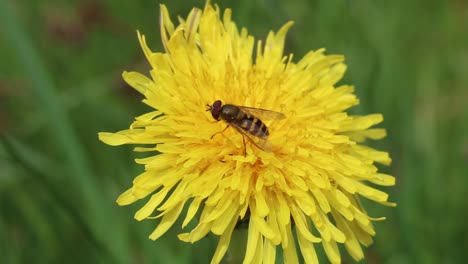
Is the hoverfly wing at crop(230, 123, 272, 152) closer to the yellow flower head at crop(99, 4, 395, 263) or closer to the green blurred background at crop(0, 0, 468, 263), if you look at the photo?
the yellow flower head at crop(99, 4, 395, 263)

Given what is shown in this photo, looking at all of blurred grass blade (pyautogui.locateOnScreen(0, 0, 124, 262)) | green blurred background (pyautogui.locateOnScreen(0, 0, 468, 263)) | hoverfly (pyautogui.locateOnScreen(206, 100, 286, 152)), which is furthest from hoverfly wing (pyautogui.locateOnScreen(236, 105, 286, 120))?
blurred grass blade (pyautogui.locateOnScreen(0, 0, 124, 262))

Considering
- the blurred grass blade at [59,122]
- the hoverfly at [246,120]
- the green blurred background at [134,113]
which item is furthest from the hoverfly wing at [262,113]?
the blurred grass blade at [59,122]

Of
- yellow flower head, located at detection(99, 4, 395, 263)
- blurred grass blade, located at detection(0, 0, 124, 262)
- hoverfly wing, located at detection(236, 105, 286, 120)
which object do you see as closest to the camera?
yellow flower head, located at detection(99, 4, 395, 263)

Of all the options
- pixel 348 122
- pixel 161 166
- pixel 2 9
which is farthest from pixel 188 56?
pixel 2 9

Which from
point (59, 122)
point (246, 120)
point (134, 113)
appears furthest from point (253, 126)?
point (134, 113)

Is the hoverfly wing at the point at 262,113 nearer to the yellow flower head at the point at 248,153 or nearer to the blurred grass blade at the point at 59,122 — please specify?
the yellow flower head at the point at 248,153

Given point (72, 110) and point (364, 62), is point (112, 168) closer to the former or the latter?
point (72, 110)
